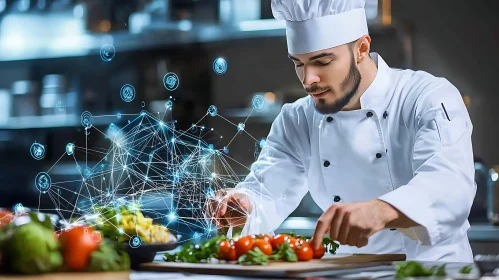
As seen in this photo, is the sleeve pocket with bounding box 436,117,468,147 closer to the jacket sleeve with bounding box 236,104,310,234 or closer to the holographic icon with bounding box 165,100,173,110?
the jacket sleeve with bounding box 236,104,310,234

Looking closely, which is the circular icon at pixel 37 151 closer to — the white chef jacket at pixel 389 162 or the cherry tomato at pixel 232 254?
the white chef jacket at pixel 389 162

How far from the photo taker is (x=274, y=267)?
6.48ft

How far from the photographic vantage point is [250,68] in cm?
439

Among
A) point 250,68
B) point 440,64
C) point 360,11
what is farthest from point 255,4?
point 360,11

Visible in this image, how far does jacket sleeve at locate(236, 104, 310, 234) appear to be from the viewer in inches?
107

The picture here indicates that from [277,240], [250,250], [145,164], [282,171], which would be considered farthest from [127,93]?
[250,250]

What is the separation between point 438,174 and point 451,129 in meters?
0.18

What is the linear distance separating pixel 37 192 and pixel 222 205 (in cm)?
252

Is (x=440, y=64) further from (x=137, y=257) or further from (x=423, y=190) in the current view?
(x=137, y=257)

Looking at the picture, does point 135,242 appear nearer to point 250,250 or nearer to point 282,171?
point 250,250

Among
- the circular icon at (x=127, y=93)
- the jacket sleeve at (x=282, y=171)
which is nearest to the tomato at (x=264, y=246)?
the jacket sleeve at (x=282, y=171)

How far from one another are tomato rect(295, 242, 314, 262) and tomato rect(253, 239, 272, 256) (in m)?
0.07

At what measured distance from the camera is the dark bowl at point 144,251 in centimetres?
206

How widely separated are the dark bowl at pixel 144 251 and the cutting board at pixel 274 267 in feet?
0.07
